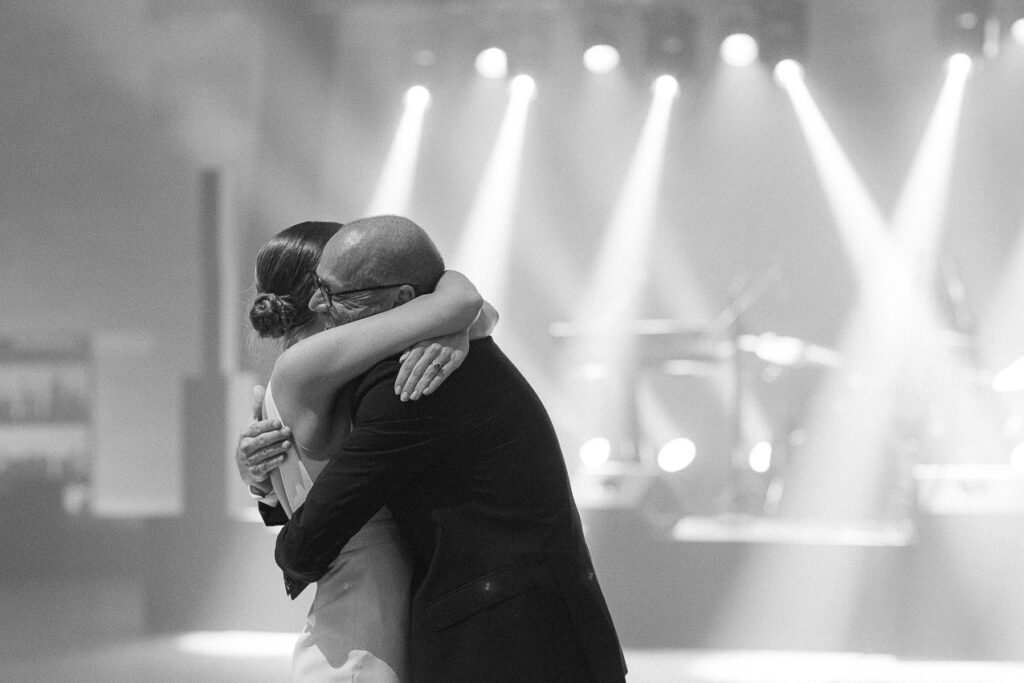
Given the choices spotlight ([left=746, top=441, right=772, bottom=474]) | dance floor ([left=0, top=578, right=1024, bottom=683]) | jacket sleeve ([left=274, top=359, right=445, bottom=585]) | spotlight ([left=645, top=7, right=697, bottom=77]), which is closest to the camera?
jacket sleeve ([left=274, top=359, right=445, bottom=585])

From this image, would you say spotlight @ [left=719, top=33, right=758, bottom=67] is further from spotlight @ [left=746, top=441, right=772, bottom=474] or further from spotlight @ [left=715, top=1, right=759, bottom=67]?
spotlight @ [left=746, top=441, right=772, bottom=474]

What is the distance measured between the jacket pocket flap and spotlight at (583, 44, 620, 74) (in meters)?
4.15

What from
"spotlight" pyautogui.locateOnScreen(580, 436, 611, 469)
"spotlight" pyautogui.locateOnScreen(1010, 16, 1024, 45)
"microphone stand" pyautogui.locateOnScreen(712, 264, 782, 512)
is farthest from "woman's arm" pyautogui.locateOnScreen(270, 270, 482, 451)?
"spotlight" pyautogui.locateOnScreen(1010, 16, 1024, 45)

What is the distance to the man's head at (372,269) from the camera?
978 mm

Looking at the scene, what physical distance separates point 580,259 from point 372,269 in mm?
3939

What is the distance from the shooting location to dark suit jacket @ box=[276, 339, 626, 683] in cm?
95

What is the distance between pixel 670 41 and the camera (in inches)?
189

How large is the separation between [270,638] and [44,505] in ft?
3.74

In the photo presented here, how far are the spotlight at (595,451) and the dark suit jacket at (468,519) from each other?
3.62m

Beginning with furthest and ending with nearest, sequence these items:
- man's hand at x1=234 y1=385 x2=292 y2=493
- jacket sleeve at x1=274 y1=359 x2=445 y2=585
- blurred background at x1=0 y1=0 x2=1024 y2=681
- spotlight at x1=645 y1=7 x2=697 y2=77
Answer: spotlight at x1=645 y1=7 x2=697 y2=77 → blurred background at x1=0 y1=0 x2=1024 y2=681 → man's hand at x1=234 y1=385 x2=292 y2=493 → jacket sleeve at x1=274 y1=359 x2=445 y2=585

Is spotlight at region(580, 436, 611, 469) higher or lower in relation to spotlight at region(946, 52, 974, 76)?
lower

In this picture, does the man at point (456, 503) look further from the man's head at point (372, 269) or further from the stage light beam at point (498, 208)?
the stage light beam at point (498, 208)

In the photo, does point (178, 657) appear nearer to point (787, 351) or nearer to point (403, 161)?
point (403, 161)

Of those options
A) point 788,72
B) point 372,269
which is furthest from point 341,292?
point 788,72
